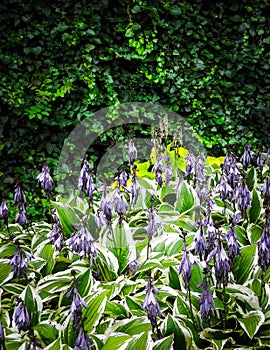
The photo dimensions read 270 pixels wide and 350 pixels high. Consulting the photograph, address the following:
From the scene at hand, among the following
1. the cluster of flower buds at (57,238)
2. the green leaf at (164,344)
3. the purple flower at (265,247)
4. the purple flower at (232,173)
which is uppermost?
the purple flower at (232,173)

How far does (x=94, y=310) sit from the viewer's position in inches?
90.9

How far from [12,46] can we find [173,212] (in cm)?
298

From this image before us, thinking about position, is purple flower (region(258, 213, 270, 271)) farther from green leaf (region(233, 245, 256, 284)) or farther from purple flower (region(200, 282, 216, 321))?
green leaf (region(233, 245, 256, 284))

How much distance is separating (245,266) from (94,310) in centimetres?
94

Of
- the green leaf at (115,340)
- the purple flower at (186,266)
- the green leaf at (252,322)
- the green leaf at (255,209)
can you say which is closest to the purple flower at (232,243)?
the purple flower at (186,266)

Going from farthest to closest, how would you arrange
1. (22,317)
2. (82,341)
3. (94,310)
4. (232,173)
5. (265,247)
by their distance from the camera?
(232,173), (94,310), (265,247), (22,317), (82,341)

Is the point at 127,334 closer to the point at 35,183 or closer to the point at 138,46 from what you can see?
the point at 35,183

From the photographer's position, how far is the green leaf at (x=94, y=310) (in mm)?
2277

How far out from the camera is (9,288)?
8.70 feet

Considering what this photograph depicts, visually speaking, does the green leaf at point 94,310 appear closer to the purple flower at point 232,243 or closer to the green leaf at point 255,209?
the purple flower at point 232,243

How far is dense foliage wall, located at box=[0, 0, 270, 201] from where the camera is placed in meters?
5.35

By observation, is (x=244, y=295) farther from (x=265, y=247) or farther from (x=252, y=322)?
(x=265, y=247)

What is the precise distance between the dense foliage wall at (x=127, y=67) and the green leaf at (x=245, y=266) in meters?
3.23

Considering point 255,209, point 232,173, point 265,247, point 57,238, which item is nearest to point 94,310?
point 57,238
